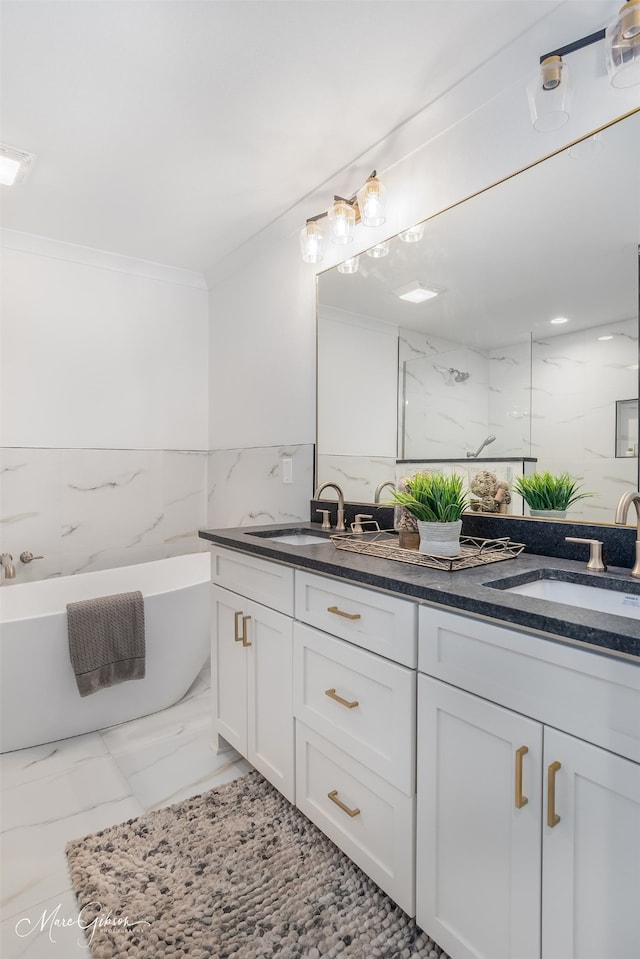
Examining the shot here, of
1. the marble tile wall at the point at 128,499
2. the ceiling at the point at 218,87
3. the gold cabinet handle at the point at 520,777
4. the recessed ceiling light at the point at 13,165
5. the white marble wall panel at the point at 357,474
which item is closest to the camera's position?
the gold cabinet handle at the point at 520,777

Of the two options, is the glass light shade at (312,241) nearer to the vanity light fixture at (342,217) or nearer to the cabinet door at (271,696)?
the vanity light fixture at (342,217)

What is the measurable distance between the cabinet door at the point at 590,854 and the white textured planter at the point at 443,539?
578 mm

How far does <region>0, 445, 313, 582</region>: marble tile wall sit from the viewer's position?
2625 mm

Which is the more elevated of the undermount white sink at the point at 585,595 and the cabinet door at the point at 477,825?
the undermount white sink at the point at 585,595

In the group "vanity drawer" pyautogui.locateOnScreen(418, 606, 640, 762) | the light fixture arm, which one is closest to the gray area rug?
"vanity drawer" pyautogui.locateOnScreen(418, 606, 640, 762)

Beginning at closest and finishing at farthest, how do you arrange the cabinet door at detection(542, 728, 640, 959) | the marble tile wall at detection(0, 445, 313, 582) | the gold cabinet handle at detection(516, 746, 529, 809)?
the cabinet door at detection(542, 728, 640, 959), the gold cabinet handle at detection(516, 746, 529, 809), the marble tile wall at detection(0, 445, 313, 582)

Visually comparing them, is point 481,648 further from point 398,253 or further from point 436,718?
point 398,253

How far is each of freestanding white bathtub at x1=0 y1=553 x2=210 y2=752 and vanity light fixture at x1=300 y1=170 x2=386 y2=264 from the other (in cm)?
159

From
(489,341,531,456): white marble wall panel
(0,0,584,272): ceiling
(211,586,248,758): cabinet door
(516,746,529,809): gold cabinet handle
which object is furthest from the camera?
(211,586,248,758): cabinet door

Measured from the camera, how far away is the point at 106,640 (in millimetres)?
2115

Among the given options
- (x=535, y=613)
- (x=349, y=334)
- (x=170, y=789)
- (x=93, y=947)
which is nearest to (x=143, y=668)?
Result: (x=170, y=789)

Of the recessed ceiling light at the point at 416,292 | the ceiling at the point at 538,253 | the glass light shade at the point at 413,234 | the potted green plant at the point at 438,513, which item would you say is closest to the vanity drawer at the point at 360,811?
the potted green plant at the point at 438,513

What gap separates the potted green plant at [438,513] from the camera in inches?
55.6

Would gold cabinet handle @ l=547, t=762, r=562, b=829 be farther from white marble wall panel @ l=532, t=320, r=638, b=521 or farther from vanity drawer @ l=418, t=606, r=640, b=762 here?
white marble wall panel @ l=532, t=320, r=638, b=521
